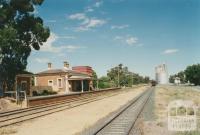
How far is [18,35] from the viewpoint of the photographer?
113 feet

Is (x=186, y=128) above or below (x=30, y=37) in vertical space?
below

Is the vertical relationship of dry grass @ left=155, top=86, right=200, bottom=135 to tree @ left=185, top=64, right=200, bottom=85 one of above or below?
below

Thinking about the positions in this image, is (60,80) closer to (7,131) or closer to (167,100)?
(167,100)

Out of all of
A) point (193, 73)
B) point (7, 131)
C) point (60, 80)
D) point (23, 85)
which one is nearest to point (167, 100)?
point (23, 85)

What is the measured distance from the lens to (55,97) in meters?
31.8

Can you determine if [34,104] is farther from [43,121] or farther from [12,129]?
[12,129]

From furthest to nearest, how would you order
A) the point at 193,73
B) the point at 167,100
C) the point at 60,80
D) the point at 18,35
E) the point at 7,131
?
the point at 193,73 → the point at 60,80 → the point at 167,100 → the point at 18,35 → the point at 7,131

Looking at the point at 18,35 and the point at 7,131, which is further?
the point at 18,35

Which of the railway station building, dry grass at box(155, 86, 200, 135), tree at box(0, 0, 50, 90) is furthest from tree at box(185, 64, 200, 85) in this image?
tree at box(0, 0, 50, 90)

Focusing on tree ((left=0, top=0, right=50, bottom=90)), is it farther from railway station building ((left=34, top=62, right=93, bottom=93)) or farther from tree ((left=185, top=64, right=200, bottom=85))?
tree ((left=185, top=64, right=200, bottom=85))

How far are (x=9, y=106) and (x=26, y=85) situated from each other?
9006 millimetres

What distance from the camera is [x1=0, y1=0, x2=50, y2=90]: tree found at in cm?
3334

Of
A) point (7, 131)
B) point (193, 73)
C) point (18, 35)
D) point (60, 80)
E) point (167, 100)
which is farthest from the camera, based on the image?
point (193, 73)

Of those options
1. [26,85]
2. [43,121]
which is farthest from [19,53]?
[43,121]
